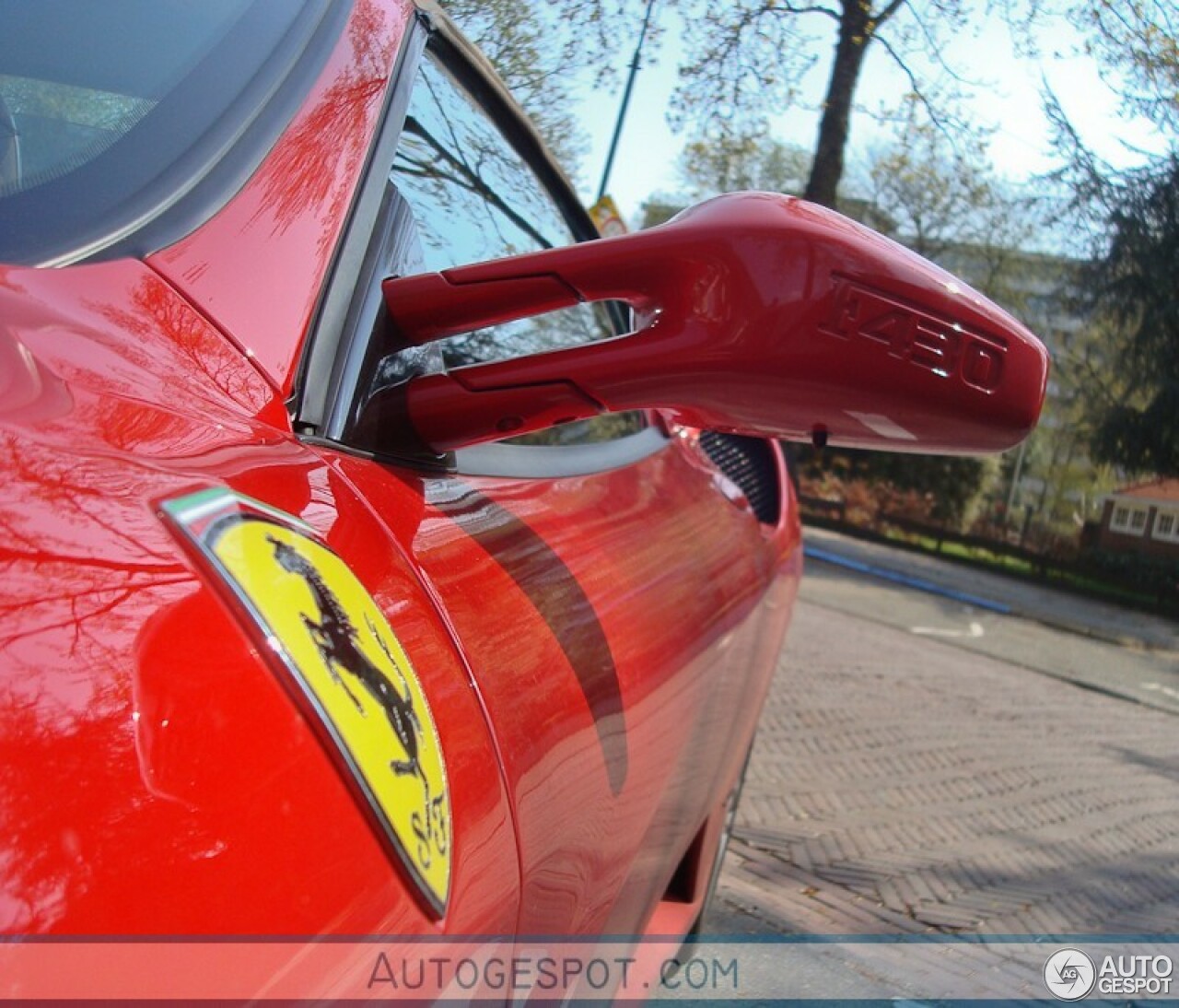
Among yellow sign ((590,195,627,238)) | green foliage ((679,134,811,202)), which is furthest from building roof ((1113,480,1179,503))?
yellow sign ((590,195,627,238))

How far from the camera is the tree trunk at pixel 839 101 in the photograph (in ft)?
19.1

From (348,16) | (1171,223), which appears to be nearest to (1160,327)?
(1171,223)

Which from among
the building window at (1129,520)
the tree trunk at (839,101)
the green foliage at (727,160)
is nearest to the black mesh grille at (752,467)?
the tree trunk at (839,101)

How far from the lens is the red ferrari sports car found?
0.61 m

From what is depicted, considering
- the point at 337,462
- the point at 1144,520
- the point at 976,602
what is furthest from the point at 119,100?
the point at 1144,520

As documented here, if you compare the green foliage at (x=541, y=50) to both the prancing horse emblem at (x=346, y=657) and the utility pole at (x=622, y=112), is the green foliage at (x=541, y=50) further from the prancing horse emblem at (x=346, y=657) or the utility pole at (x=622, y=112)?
the prancing horse emblem at (x=346, y=657)

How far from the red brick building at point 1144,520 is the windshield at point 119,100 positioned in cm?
1852

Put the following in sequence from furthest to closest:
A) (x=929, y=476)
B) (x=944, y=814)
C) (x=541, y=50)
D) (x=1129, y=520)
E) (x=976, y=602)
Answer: (x=929, y=476) → (x=1129, y=520) → (x=976, y=602) → (x=944, y=814) → (x=541, y=50)

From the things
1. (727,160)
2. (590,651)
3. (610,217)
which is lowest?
(590,651)

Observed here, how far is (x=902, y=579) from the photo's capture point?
1712 centimetres

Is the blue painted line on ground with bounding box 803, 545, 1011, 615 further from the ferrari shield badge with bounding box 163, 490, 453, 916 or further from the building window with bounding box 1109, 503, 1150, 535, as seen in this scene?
the ferrari shield badge with bounding box 163, 490, 453, 916

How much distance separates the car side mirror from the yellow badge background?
33cm

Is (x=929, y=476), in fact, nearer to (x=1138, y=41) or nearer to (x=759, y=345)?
(x=1138, y=41)

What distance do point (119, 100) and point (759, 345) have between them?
2.27ft
